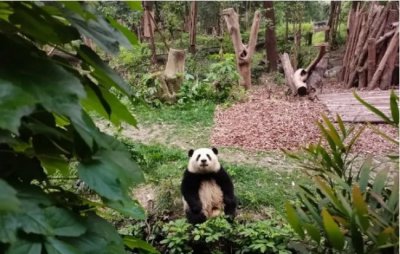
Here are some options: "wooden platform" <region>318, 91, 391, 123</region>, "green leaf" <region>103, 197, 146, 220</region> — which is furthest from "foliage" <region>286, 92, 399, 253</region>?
"wooden platform" <region>318, 91, 391, 123</region>

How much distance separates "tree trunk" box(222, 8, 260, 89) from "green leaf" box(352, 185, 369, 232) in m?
7.70

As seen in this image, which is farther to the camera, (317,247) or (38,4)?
(317,247)

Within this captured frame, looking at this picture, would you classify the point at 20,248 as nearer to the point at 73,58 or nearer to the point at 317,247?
the point at 73,58

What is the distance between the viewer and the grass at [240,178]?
4.33 meters

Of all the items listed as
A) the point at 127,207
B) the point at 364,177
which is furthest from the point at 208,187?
the point at 127,207

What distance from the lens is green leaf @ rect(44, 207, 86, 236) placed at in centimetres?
69

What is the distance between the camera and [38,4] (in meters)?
0.68

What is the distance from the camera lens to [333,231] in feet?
5.13

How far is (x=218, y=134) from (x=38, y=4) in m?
5.92

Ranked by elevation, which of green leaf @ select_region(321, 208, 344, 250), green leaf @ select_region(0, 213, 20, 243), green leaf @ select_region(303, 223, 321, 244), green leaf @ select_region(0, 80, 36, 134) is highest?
green leaf @ select_region(0, 80, 36, 134)

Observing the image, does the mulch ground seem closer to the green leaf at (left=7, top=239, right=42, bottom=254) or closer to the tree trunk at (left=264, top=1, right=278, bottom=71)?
the tree trunk at (left=264, top=1, right=278, bottom=71)

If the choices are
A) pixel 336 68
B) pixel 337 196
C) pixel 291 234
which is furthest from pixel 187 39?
pixel 337 196

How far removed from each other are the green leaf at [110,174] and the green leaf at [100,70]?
12 centimetres

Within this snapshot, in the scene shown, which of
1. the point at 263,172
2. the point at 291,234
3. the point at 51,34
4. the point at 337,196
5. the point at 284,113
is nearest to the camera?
the point at 51,34
